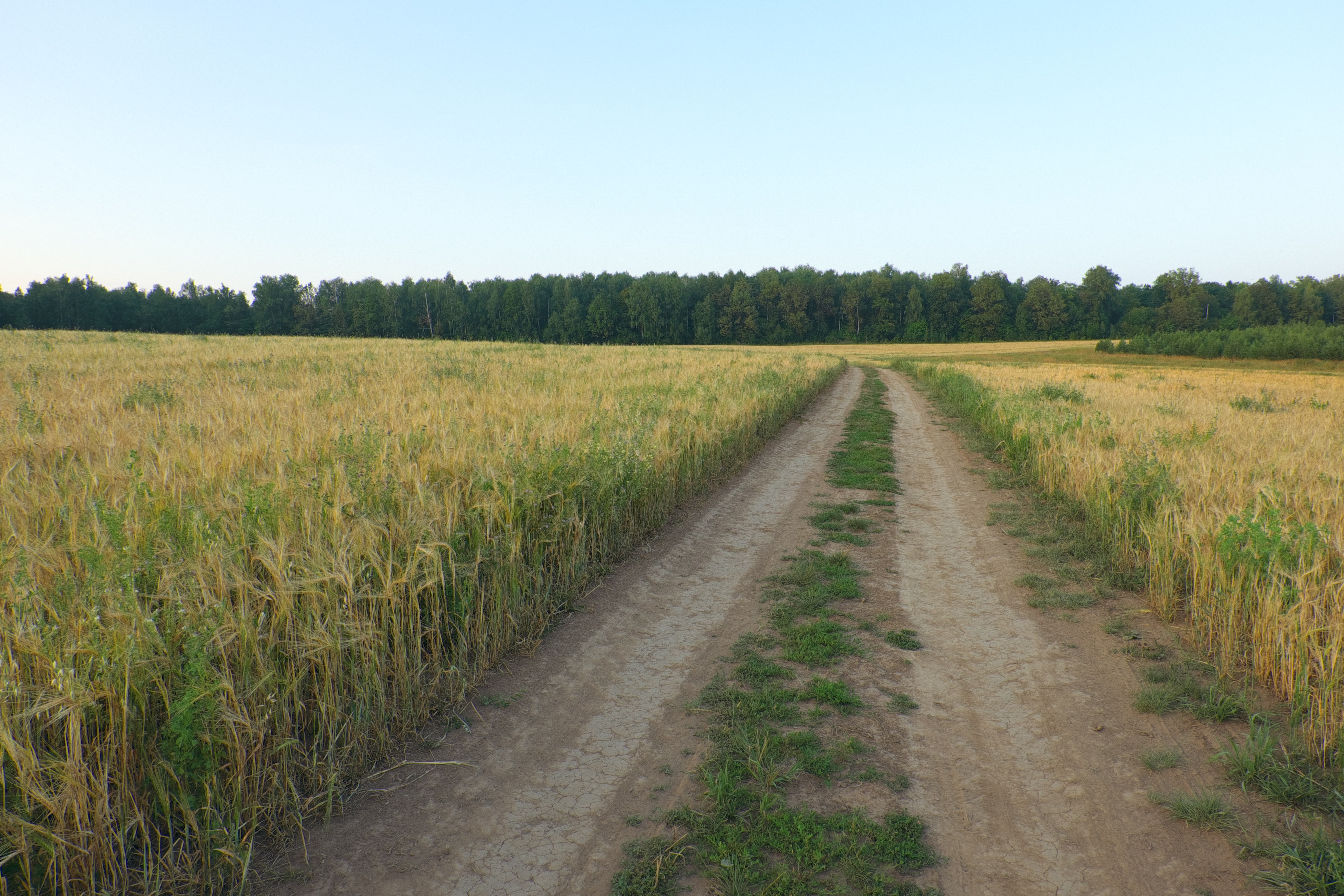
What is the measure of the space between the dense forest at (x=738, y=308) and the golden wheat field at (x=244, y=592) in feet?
273

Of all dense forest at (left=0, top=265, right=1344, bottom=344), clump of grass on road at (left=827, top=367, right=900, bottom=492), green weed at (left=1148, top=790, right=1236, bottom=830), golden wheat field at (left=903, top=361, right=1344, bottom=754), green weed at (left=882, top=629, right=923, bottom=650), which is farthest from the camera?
dense forest at (left=0, top=265, right=1344, bottom=344)

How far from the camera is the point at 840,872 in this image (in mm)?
2611

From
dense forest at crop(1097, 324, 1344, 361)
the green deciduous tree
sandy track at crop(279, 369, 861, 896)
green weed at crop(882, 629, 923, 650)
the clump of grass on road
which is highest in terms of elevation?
the green deciduous tree

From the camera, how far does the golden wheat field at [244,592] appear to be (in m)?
2.42

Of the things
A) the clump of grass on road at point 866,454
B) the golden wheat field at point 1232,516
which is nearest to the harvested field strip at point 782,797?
the golden wheat field at point 1232,516

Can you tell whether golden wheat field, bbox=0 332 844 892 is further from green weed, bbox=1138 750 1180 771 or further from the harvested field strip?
green weed, bbox=1138 750 1180 771

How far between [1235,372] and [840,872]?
46475 millimetres

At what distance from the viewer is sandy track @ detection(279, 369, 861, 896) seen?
2.65 metres

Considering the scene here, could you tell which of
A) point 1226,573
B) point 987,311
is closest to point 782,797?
point 1226,573

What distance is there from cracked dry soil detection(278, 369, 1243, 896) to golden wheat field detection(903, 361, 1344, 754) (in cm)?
71

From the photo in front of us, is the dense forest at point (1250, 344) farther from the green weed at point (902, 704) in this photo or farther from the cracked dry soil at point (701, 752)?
the green weed at point (902, 704)

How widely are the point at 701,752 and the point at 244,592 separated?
2364 millimetres

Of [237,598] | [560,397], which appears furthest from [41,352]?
[237,598]

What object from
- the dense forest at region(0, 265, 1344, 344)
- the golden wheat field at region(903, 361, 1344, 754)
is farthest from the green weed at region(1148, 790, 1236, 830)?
the dense forest at region(0, 265, 1344, 344)
